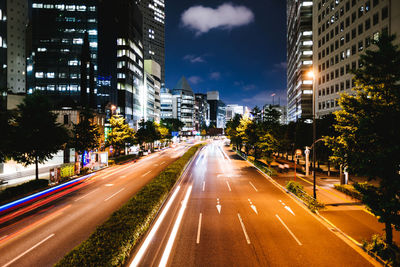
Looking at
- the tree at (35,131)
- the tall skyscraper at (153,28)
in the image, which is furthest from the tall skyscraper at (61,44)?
the tall skyscraper at (153,28)

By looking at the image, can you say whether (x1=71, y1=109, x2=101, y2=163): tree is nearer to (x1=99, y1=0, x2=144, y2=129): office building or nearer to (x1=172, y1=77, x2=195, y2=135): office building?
(x1=99, y1=0, x2=144, y2=129): office building

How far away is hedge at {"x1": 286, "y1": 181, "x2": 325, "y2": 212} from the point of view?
625 inches

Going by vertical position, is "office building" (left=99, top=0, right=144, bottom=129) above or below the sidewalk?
above

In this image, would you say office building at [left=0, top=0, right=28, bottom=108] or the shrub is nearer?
the shrub

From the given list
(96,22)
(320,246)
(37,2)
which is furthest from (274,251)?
(37,2)

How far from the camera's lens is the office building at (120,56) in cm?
7856

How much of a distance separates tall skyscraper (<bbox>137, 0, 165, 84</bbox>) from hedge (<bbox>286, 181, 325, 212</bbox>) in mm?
174886

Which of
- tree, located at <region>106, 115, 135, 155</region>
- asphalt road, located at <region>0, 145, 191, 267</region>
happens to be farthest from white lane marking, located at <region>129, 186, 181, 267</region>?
tree, located at <region>106, 115, 135, 155</region>

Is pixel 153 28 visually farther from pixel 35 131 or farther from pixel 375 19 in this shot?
pixel 35 131

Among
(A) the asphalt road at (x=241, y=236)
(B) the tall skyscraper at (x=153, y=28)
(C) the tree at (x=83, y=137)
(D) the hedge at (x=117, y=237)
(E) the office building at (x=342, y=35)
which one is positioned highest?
(B) the tall skyscraper at (x=153, y=28)

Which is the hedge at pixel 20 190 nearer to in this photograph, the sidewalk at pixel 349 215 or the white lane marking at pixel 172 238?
the white lane marking at pixel 172 238

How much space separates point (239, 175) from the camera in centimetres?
3041

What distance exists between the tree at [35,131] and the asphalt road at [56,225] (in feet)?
17.9

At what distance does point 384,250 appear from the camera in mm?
9344
